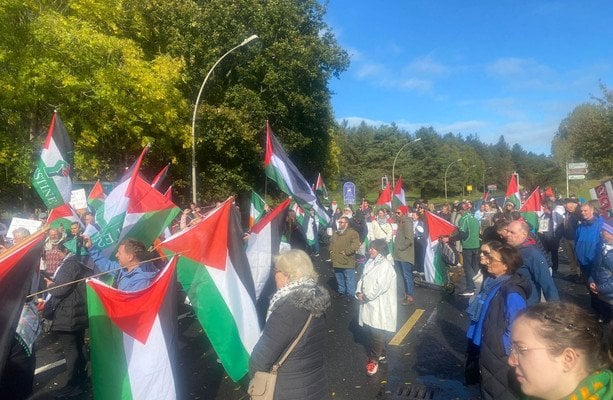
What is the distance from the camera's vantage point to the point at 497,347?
11.4ft

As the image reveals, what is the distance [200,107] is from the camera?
2614cm

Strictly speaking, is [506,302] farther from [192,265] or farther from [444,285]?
[444,285]

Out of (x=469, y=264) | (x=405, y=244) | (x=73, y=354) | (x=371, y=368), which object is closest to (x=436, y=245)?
(x=469, y=264)

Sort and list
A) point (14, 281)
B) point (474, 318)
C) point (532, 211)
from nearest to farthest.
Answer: point (14, 281), point (474, 318), point (532, 211)

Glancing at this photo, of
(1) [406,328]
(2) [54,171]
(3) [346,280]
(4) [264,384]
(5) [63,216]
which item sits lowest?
(1) [406,328]

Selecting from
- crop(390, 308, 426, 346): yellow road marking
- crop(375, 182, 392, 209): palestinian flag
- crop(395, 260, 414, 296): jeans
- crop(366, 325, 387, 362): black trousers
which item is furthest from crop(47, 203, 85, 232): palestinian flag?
crop(375, 182, 392, 209): palestinian flag

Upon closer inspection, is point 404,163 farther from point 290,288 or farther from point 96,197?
point 290,288

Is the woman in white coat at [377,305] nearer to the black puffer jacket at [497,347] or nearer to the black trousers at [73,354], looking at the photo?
the black puffer jacket at [497,347]

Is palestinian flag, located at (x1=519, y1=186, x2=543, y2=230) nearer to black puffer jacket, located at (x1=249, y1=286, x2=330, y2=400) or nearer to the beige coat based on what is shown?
the beige coat

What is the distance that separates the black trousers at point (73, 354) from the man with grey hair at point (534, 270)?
4635 mm

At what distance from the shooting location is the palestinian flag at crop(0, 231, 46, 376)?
3.10 m

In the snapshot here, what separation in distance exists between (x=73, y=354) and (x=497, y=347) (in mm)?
4567

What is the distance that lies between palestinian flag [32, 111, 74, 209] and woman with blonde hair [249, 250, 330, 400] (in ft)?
18.0

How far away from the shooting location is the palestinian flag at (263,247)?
239 inches
